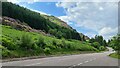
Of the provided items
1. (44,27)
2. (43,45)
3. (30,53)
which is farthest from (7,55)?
(44,27)

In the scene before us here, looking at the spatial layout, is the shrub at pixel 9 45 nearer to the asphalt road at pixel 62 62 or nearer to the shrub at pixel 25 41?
the shrub at pixel 25 41

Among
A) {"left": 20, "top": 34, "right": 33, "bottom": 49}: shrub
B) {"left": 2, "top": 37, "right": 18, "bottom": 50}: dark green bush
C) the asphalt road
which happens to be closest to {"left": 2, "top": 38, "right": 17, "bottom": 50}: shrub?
{"left": 2, "top": 37, "right": 18, "bottom": 50}: dark green bush

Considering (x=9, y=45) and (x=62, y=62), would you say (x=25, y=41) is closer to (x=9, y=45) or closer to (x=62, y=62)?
(x=9, y=45)

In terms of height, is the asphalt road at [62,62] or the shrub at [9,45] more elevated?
the shrub at [9,45]

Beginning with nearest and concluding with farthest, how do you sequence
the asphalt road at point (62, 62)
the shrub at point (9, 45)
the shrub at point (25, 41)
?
the asphalt road at point (62, 62) → the shrub at point (9, 45) → the shrub at point (25, 41)

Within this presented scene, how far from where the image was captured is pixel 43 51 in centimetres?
5750

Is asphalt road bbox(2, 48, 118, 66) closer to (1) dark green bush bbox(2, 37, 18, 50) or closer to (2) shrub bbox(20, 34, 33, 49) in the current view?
(1) dark green bush bbox(2, 37, 18, 50)

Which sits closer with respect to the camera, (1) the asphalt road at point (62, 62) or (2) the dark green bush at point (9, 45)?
(1) the asphalt road at point (62, 62)

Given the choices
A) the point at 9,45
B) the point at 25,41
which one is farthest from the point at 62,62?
the point at 25,41

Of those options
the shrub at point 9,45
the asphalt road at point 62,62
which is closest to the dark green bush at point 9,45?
the shrub at point 9,45

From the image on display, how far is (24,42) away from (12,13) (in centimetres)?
6009

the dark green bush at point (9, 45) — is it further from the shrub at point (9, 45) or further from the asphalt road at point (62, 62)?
the asphalt road at point (62, 62)

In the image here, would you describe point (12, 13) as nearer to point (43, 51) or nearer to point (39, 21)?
point (39, 21)

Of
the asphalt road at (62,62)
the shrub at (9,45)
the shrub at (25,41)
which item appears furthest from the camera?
the shrub at (25,41)
